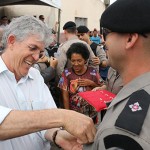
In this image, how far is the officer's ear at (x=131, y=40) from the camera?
3.73 feet

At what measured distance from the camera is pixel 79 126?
1354 millimetres

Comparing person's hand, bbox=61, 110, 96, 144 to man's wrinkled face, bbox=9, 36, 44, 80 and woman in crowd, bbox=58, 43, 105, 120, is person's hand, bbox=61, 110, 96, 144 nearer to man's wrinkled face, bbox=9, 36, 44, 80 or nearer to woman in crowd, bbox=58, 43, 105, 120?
man's wrinkled face, bbox=9, 36, 44, 80

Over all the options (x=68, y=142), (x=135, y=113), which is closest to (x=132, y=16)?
(x=135, y=113)

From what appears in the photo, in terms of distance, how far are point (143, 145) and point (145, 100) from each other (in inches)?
6.7

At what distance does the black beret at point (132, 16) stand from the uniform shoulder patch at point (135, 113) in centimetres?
25

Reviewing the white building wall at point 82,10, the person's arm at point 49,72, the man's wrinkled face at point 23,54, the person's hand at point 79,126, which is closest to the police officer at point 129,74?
the person's hand at point 79,126

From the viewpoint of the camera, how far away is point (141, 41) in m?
1.14

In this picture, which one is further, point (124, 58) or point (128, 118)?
point (124, 58)

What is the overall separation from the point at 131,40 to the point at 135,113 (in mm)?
314

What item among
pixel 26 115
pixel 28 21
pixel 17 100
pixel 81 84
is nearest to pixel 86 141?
pixel 26 115

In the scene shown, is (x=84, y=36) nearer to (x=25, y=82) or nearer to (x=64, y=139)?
(x=25, y=82)

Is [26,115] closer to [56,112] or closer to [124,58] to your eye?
[56,112]

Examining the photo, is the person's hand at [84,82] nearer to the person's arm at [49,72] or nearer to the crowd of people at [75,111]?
the person's arm at [49,72]

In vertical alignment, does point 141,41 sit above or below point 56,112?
above
